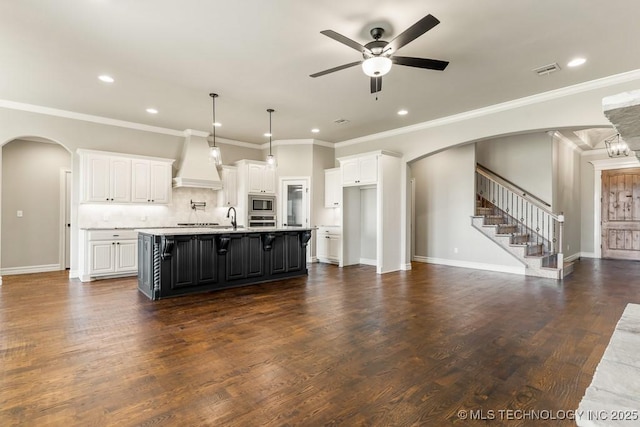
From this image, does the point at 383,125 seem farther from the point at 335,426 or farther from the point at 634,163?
the point at 634,163

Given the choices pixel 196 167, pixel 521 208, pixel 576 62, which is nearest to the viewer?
pixel 576 62

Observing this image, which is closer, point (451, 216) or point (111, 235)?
point (111, 235)

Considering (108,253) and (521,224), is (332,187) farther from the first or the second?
(108,253)

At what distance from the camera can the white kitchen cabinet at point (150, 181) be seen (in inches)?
252

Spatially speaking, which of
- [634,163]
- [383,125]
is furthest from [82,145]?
[634,163]

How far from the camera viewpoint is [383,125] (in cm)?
685

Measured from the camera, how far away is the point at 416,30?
8.89 feet

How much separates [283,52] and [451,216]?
5.52 metres

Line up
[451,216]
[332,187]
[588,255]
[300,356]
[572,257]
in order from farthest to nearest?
1. [588,255]
2. [572,257]
3. [332,187]
4. [451,216]
5. [300,356]

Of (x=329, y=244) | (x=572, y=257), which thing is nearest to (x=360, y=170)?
(x=329, y=244)

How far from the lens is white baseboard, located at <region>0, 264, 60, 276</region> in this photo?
20.7ft

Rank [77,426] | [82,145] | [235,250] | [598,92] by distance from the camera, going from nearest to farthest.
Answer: [77,426]
[598,92]
[235,250]
[82,145]

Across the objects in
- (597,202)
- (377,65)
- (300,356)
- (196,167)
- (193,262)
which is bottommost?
(300,356)

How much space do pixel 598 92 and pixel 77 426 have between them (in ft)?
21.2
